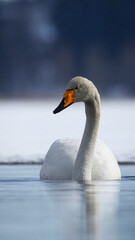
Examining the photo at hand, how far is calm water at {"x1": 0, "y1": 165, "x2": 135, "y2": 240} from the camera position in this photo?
4305mm

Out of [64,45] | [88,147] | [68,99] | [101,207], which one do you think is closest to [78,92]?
[68,99]

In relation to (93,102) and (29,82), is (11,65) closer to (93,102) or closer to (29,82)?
(29,82)

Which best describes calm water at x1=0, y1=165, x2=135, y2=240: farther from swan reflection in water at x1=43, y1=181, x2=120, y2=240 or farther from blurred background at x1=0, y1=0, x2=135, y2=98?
blurred background at x1=0, y1=0, x2=135, y2=98

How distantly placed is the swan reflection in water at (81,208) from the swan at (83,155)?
13cm

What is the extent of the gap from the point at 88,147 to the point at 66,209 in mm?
1979

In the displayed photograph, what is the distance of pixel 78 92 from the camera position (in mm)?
7105

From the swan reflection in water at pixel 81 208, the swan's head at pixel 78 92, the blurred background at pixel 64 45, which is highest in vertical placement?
the blurred background at pixel 64 45

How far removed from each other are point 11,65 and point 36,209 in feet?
151

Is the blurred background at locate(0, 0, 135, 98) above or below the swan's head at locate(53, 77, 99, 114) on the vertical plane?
above

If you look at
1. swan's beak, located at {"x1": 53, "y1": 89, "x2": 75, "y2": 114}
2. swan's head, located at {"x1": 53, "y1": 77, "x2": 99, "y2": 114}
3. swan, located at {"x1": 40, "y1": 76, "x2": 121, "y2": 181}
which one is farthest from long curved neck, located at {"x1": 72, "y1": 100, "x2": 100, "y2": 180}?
swan's beak, located at {"x1": 53, "y1": 89, "x2": 75, "y2": 114}

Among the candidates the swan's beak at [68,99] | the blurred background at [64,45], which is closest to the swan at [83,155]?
the swan's beak at [68,99]

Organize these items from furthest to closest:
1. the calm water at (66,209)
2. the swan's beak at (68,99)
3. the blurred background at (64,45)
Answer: the blurred background at (64,45) < the swan's beak at (68,99) < the calm water at (66,209)

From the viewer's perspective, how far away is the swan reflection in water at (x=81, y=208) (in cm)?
434

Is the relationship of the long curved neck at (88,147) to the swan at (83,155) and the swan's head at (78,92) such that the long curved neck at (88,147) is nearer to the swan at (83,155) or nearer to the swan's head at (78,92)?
the swan at (83,155)
